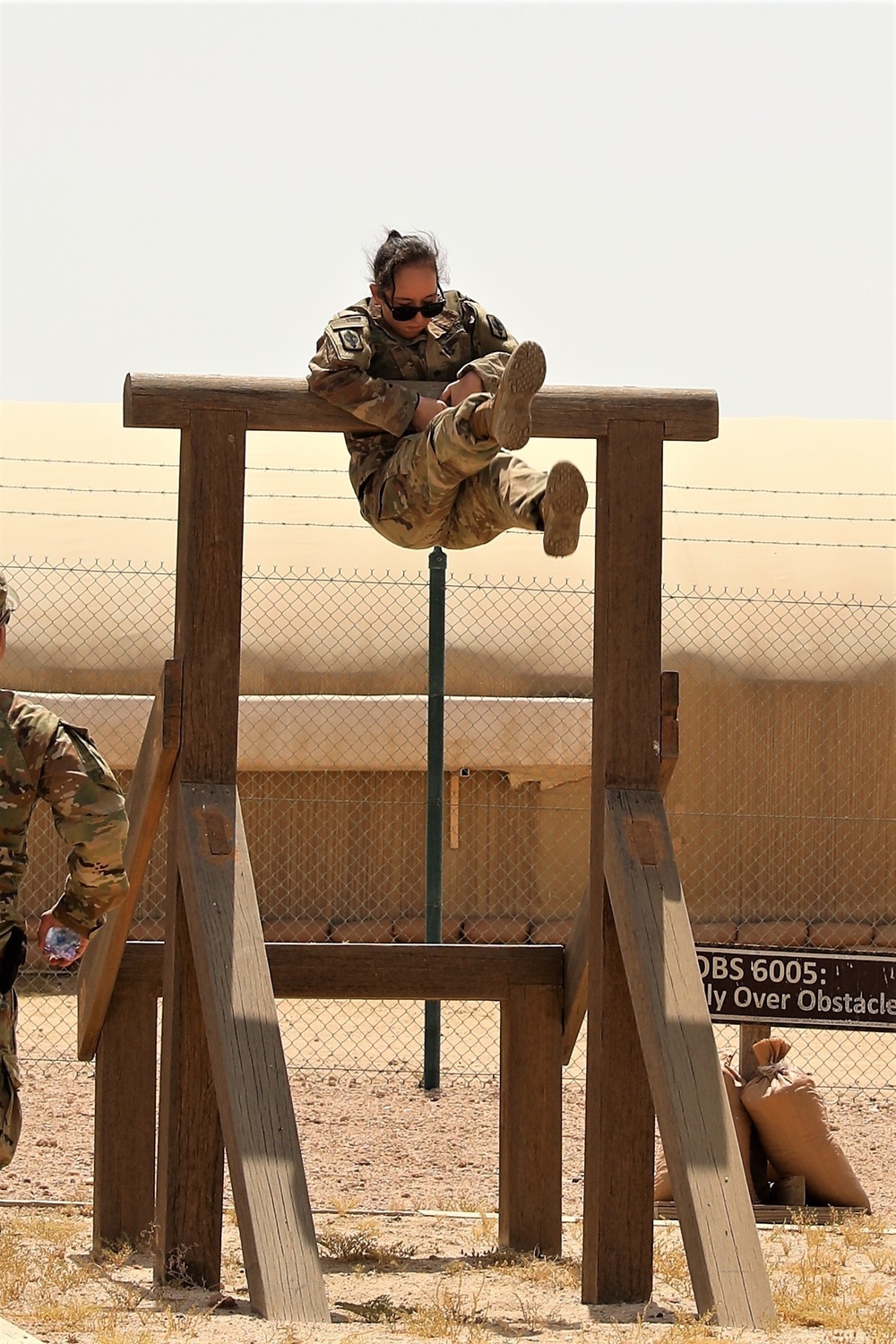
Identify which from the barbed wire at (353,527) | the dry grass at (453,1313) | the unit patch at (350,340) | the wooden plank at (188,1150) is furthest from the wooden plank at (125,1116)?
the barbed wire at (353,527)

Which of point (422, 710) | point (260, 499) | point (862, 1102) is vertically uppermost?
point (260, 499)

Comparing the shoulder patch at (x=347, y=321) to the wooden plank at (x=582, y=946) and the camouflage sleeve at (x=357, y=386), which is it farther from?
the wooden plank at (x=582, y=946)

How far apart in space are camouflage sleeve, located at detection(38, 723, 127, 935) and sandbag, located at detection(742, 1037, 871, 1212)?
3.39 meters

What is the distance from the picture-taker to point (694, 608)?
12719 millimetres

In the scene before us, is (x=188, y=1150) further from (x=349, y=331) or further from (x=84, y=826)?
(x=349, y=331)

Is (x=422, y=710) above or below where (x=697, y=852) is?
above

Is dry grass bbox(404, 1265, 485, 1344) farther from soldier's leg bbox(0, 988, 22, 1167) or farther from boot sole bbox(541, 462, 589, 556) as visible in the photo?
boot sole bbox(541, 462, 589, 556)

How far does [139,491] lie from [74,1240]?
7.95m

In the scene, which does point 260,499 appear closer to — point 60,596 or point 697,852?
point 60,596

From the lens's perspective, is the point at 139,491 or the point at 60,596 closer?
the point at 60,596

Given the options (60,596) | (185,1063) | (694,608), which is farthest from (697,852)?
(185,1063)

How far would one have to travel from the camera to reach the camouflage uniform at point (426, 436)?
4609 millimetres

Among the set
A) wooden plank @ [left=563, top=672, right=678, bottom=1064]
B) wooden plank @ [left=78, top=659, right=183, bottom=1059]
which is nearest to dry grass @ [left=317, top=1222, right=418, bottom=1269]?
wooden plank @ [left=563, top=672, right=678, bottom=1064]

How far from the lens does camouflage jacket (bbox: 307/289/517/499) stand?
16.3ft
